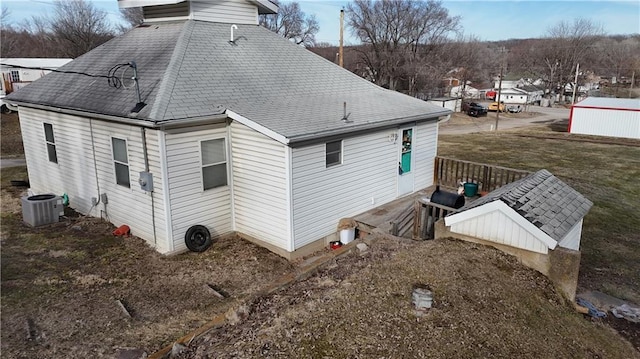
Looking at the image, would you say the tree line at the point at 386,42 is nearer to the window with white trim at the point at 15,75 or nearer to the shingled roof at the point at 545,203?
the window with white trim at the point at 15,75

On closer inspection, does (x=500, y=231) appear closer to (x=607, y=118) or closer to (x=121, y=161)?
(x=121, y=161)

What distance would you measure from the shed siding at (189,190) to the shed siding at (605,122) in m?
30.6

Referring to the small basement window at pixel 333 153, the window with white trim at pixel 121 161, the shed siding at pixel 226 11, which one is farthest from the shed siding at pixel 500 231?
the shed siding at pixel 226 11

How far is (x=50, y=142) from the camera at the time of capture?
12602 millimetres

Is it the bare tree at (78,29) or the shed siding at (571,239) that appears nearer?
the shed siding at (571,239)

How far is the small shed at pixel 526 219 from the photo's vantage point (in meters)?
6.71

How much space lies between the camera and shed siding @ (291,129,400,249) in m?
9.38

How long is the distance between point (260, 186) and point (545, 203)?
18.7 ft

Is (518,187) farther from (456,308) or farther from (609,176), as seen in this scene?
(609,176)

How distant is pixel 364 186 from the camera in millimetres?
11156

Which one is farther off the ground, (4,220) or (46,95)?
(46,95)

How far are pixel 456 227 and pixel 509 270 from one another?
4.06ft

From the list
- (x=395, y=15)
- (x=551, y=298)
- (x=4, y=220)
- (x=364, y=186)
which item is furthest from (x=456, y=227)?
(x=395, y=15)

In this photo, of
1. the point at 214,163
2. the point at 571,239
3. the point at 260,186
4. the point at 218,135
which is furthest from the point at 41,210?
the point at 571,239
